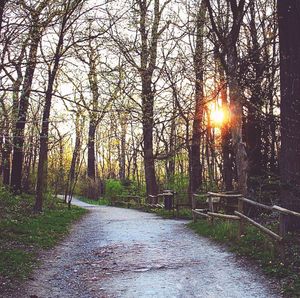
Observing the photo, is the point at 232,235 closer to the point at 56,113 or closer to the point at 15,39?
the point at 15,39

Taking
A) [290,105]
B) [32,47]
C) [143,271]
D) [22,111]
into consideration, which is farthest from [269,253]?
[22,111]

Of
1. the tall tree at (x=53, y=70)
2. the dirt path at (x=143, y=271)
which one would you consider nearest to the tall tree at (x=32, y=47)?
the tall tree at (x=53, y=70)

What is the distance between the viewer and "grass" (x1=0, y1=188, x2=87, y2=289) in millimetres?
7935

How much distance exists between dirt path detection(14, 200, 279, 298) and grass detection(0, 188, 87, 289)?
33 cm

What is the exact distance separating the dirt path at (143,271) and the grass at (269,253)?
0.26 m

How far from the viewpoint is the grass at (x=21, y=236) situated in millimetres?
7935

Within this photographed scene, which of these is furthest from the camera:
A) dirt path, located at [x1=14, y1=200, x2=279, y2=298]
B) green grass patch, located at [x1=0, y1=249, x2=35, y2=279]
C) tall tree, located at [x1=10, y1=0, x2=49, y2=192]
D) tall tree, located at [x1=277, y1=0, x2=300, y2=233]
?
tall tree, located at [x1=277, y1=0, x2=300, y2=233]

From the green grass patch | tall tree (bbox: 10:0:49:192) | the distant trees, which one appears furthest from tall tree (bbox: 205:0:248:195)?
the green grass patch

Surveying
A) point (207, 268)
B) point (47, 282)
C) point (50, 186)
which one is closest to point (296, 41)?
point (207, 268)

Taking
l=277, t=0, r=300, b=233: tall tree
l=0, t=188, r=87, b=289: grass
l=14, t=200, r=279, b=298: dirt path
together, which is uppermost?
l=277, t=0, r=300, b=233: tall tree

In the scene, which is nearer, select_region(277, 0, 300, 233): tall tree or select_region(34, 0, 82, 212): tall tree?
select_region(277, 0, 300, 233): tall tree

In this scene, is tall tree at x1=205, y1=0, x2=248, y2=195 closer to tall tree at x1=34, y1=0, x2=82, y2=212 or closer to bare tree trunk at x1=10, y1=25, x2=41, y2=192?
tall tree at x1=34, y1=0, x2=82, y2=212

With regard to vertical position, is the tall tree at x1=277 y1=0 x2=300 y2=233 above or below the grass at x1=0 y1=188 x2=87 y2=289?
above

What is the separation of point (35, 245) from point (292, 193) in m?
5.94
